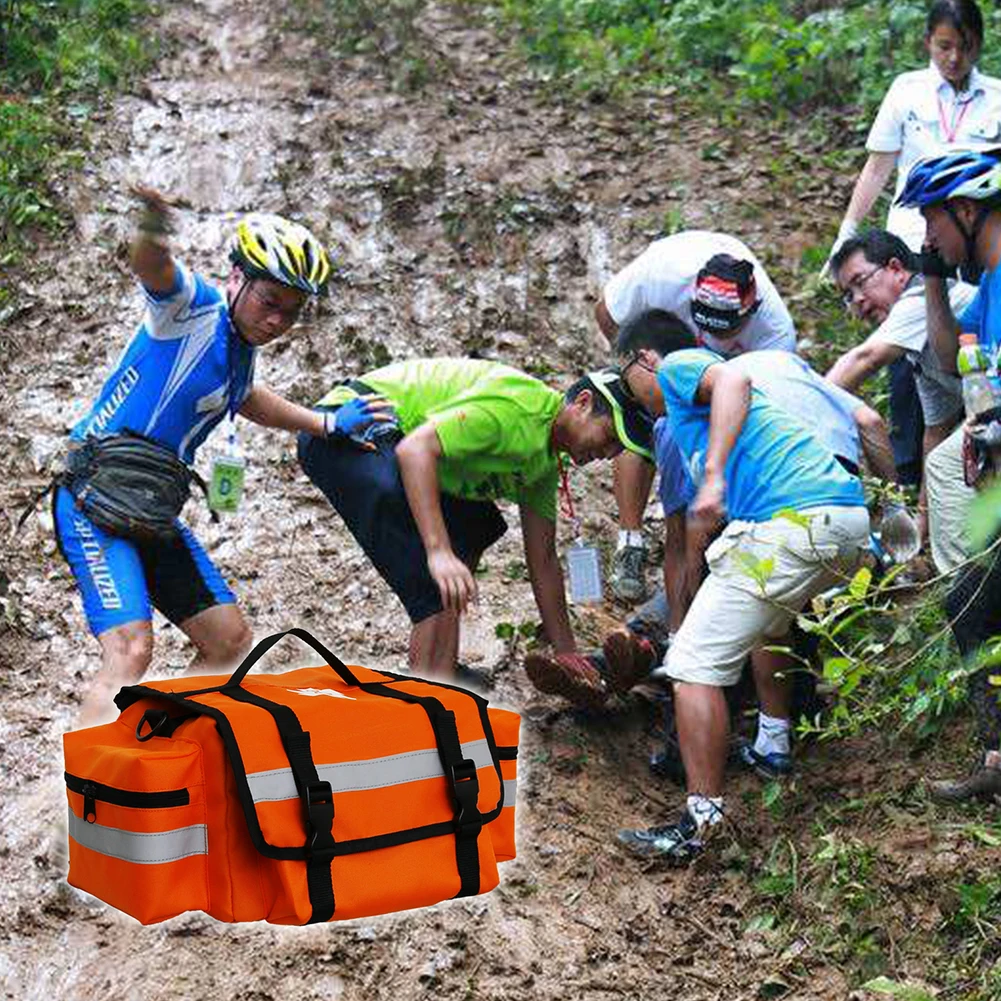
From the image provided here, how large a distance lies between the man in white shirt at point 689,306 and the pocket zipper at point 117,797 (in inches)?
161

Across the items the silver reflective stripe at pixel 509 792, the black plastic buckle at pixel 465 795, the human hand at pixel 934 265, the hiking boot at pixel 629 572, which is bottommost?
the hiking boot at pixel 629 572

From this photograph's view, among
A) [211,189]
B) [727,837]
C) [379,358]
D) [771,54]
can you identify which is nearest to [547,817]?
[727,837]

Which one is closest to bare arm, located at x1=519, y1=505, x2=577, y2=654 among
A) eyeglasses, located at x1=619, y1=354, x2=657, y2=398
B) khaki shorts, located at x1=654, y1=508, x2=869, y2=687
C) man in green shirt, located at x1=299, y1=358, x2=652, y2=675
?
man in green shirt, located at x1=299, y1=358, x2=652, y2=675

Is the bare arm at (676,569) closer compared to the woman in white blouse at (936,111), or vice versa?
the bare arm at (676,569)

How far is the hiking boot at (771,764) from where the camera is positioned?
6.11 metres

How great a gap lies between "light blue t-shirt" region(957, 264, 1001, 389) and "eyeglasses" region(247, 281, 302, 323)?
2.34 meters

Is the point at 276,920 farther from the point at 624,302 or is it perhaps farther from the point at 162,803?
the point at 624,302

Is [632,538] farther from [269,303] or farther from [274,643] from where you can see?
[274,643]

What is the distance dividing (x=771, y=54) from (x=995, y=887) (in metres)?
7.79

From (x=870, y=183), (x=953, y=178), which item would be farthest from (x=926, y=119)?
(x=953, y=178)

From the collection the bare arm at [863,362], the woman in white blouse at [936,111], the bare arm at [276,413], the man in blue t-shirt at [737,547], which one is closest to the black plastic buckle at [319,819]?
the man in blue t-shirt at [737,547]

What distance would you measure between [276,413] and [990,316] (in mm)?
2564

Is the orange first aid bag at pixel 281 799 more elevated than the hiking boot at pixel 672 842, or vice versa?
the orange first aid bag at pixel 281 799

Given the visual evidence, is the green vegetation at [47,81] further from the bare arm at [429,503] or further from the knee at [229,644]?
the bare arm at [429,503]
